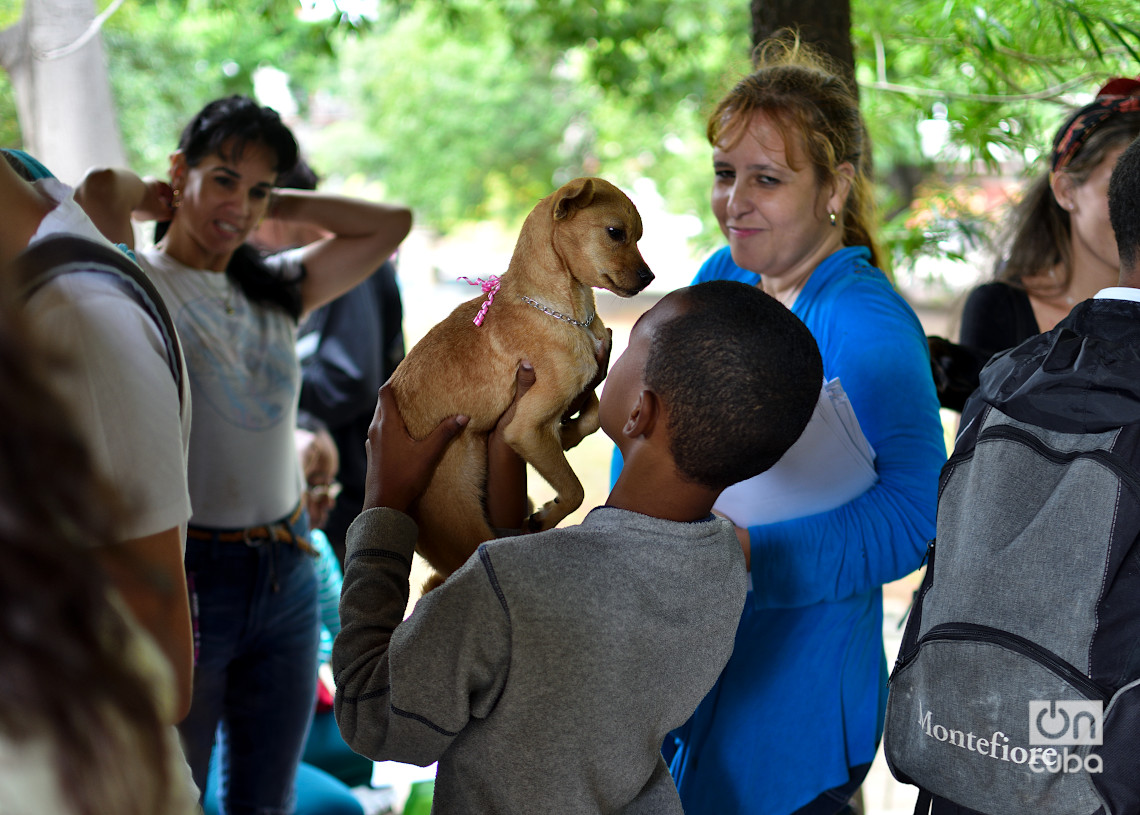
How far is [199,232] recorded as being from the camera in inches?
97.9

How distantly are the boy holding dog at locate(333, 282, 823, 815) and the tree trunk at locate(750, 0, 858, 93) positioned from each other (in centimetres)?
191

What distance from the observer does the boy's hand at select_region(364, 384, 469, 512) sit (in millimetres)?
1560

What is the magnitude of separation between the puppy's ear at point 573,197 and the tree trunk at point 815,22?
1.52 meters

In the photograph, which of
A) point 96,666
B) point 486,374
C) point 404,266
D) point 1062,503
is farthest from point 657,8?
point 404,266

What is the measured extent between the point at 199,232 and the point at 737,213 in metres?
1.58

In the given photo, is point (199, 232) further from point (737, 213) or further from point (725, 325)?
point (725, 325)

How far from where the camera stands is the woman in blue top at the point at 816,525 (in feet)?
5.57

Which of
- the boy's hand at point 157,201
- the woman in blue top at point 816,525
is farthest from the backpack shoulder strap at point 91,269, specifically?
the boy's hand at point 157,201

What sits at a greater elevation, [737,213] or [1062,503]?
[737,213]

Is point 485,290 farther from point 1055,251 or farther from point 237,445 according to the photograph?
point 1055,251

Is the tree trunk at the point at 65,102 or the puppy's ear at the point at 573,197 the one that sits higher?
the tree trunk at the point at 65,102

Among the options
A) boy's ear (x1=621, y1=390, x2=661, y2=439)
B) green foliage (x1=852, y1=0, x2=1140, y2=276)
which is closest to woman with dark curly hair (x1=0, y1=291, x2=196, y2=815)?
boy's ear (x1=621, y1=390, x2=661, y2=439)

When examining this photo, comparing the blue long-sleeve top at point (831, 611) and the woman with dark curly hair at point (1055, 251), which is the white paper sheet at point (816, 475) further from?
the woman with dark curly hair at point (1055, 251)
